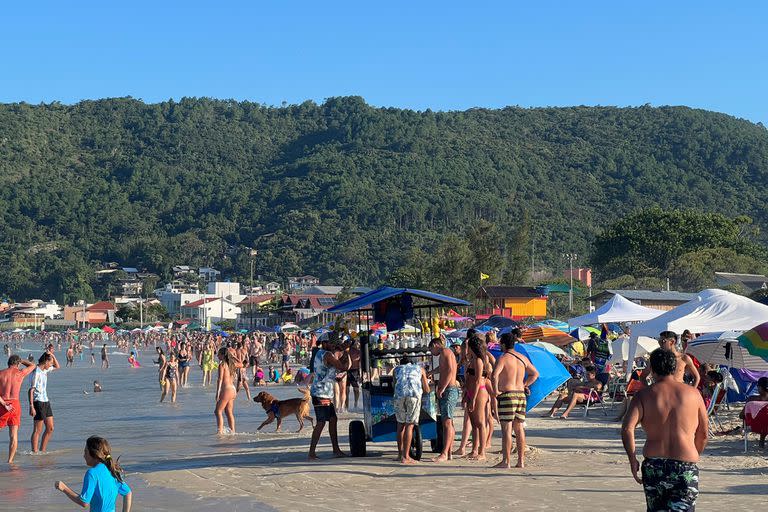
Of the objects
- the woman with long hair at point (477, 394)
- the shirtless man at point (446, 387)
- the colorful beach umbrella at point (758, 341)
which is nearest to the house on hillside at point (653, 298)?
the colorful beach umbrella at point (758, 341)

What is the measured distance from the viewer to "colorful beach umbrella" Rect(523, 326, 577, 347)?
71.5 feet

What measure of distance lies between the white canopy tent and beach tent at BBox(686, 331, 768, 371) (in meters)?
1.81

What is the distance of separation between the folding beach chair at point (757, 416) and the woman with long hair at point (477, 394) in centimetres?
288

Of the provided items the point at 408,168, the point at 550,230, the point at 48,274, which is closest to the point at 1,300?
the point at 48,274

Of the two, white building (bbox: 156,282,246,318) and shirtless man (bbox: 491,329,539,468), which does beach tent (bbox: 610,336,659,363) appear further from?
white building (bbox: 156,282,246,318)

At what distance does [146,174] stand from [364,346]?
174m

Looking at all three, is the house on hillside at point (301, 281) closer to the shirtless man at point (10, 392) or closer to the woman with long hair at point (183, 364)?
the woman with long hair at point (183, 364)

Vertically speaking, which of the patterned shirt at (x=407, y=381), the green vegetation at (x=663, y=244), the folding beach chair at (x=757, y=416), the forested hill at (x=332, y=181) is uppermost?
the forested hill at (x=332, y=181)

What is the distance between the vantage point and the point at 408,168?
526 ft

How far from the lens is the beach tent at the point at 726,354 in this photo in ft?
41.0

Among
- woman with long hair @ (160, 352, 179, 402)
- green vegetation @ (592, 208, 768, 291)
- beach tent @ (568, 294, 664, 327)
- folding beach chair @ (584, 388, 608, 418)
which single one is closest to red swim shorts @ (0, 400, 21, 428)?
folding beach chair @ (584, 388, 608, 418)

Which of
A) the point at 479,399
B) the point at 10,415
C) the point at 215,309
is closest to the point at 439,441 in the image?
the point at 479,399

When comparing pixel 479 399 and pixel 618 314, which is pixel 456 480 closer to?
pixel 479 399

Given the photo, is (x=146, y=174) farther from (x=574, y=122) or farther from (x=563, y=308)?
(x=563, y=308)
